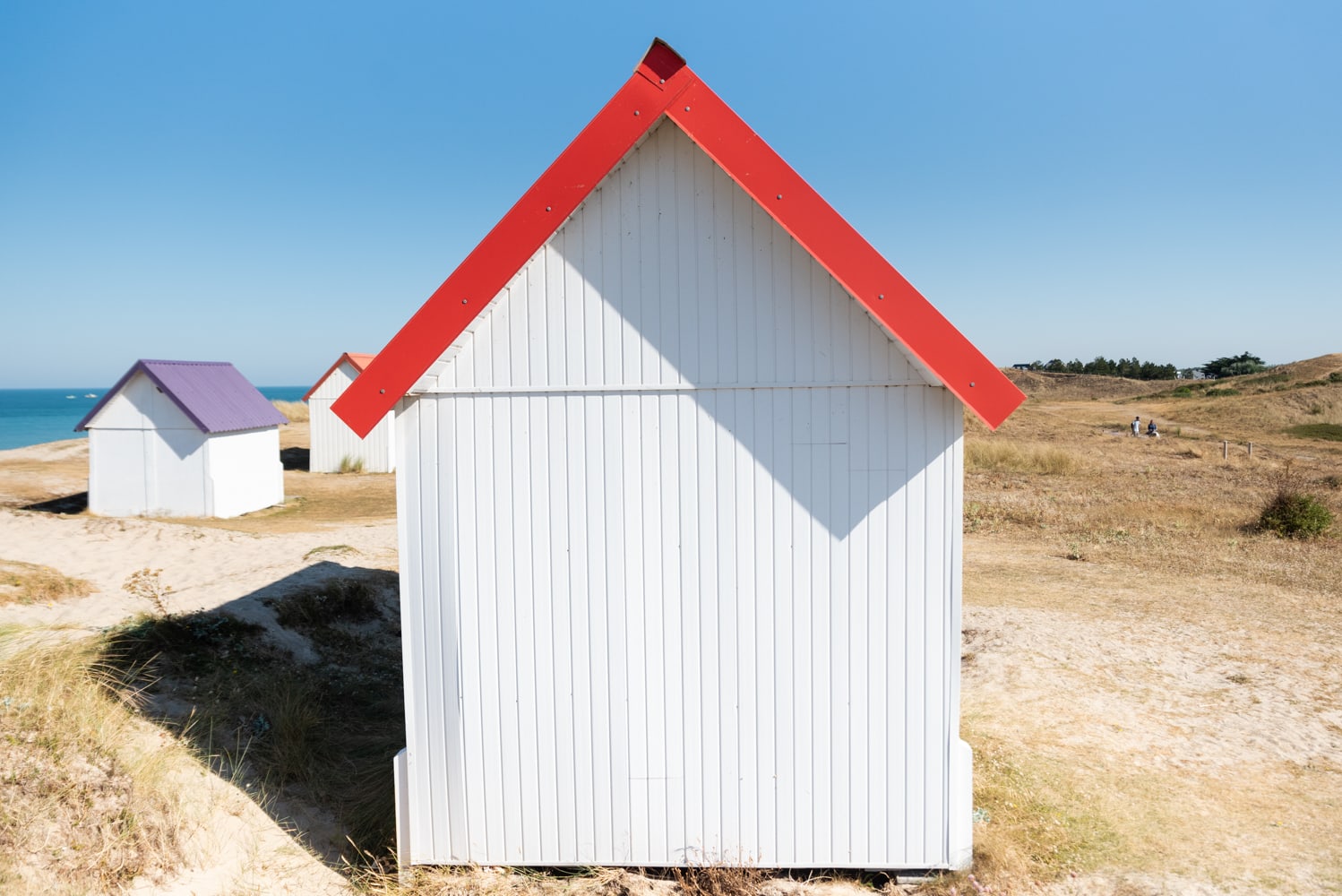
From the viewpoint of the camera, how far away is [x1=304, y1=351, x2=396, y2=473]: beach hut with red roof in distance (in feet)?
98.8

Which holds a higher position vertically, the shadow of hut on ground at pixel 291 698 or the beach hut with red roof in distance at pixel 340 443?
the beach hut with red roof in distance at pixel 340 443

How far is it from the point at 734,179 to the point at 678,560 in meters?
2.45

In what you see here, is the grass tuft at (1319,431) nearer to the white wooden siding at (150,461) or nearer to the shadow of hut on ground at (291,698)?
the shadow of hut on ground at (291,698)

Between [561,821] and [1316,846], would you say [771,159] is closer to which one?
[561,821]

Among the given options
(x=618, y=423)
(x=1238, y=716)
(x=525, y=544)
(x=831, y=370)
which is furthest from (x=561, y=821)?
(x=1238, y=716)

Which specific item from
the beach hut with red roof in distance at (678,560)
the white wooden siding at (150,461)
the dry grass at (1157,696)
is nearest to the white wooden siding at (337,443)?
the white wooden siding at (150,461)

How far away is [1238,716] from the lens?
8312 mm

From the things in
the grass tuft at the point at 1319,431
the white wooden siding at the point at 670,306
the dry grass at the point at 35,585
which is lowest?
the dry grass at the point at 35,585

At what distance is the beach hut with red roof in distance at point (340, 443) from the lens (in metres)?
30.1

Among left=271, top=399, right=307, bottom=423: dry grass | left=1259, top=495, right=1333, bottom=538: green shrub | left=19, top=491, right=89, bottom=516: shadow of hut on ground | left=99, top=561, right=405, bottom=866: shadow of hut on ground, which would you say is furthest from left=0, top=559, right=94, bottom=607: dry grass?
left=271, top=399, right=307, bottom=423: dry grass

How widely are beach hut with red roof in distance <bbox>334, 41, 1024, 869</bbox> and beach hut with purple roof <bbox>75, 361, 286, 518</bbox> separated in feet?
60.1

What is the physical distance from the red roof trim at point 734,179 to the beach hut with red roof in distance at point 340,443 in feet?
88.7

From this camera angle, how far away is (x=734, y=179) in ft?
15.4

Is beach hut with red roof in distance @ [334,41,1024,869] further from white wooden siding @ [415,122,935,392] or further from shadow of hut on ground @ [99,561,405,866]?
shadow of hut on ground @ [99,561,405,866]
